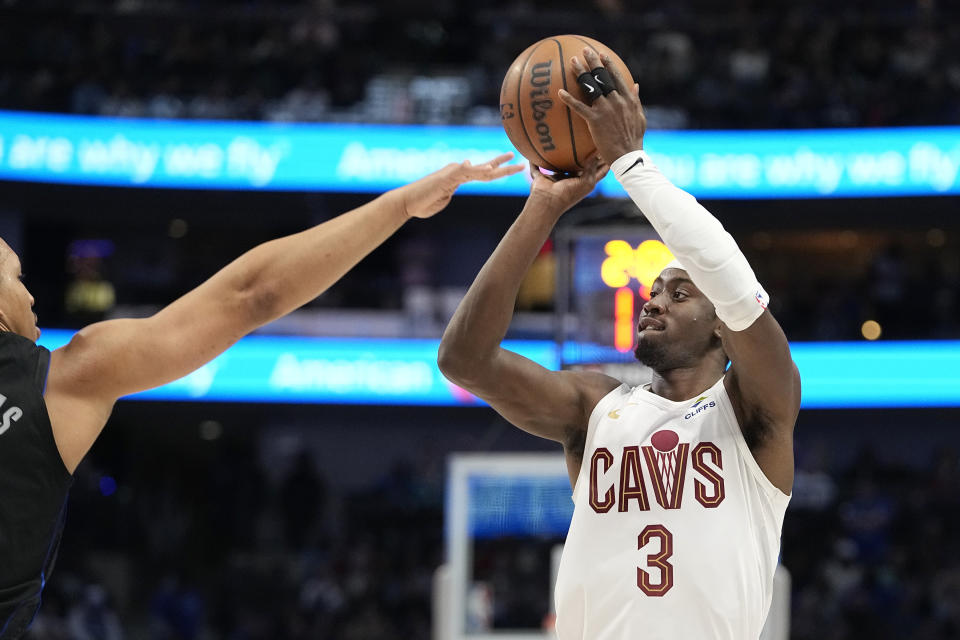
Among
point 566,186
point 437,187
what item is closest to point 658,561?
point 566,186

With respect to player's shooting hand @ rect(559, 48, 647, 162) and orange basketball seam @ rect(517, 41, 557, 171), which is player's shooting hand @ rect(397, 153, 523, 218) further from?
player's shooting hand @ rect(559, 48, 647, 162)

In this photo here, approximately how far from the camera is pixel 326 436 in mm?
20531

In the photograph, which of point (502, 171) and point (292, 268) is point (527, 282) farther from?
point (292, 268)

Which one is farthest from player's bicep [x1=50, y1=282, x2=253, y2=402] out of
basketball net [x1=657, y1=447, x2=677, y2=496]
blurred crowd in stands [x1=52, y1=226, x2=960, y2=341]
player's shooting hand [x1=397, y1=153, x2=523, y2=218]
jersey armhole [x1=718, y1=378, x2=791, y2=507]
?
blurred crowd in stands [x1=52, y1=226, x2=960, y2=341]

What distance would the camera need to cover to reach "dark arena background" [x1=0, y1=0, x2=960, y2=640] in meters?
16.6

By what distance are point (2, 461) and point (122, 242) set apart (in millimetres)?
20124

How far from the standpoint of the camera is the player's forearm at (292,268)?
8.96ft

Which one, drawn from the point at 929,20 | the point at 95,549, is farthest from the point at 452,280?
the point at 929,20

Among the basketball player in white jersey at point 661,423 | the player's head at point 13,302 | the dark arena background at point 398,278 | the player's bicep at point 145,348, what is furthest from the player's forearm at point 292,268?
the dark arena background at point 398,278

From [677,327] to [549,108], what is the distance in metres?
0.79

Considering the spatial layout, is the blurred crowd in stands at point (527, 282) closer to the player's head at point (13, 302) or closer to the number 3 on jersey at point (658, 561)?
the number 3 on jersey at point (658, 561)

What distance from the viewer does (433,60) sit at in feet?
65.6

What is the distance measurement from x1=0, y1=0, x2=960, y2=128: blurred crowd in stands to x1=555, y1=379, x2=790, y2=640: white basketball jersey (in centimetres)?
1493

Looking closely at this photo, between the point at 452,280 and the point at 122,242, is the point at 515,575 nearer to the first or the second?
the point at 452,280
